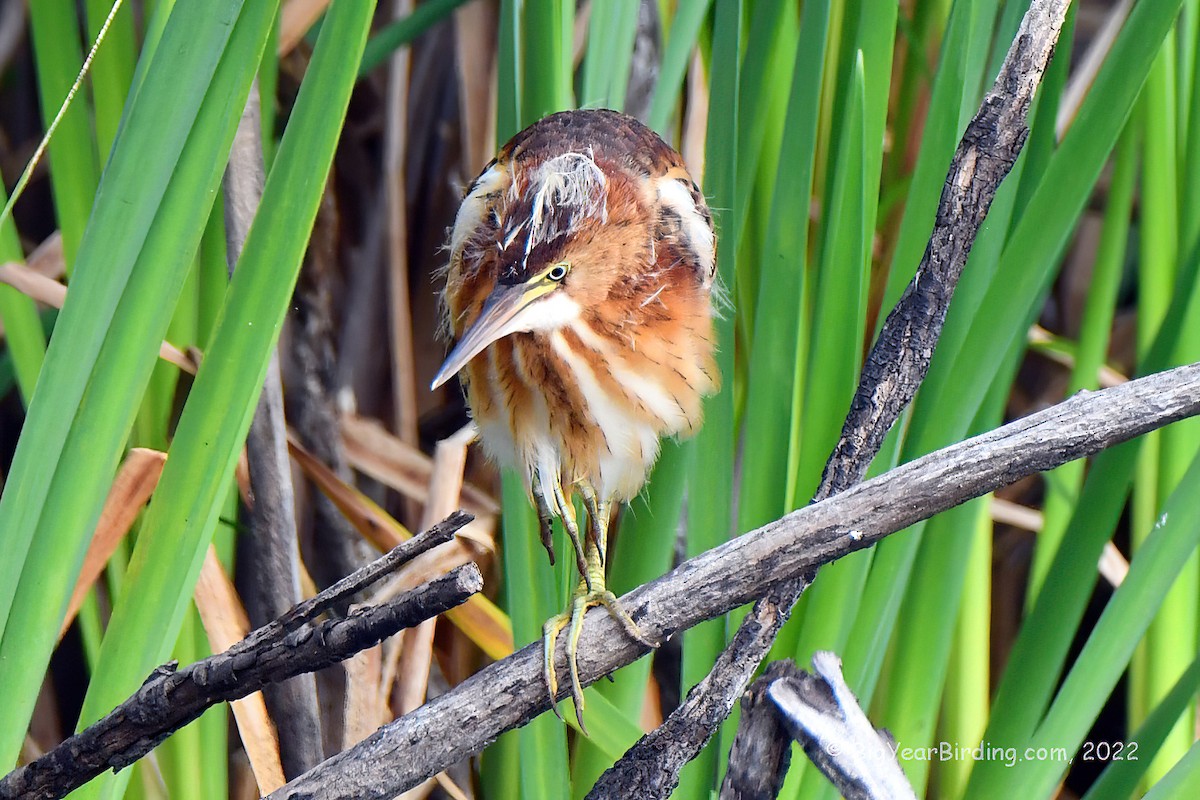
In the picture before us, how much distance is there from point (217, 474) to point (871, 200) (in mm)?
444

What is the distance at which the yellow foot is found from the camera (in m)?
0.59

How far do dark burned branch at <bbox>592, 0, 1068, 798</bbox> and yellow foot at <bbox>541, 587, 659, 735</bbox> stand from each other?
0.17 ft

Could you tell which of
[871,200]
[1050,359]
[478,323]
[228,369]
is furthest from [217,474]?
[1050,359]

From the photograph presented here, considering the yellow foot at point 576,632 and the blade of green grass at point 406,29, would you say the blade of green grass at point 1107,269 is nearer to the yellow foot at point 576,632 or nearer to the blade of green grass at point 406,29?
the yellow foot at point 576,632

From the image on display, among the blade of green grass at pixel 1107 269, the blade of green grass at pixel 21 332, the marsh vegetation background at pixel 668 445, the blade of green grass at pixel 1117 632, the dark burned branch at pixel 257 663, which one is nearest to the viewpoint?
the dark burned branch at pixel 257 663

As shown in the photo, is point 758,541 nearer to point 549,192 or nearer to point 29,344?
point 549,192

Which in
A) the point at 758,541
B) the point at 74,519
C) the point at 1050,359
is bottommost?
the point at 1050,359

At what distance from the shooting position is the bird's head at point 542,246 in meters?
0.71

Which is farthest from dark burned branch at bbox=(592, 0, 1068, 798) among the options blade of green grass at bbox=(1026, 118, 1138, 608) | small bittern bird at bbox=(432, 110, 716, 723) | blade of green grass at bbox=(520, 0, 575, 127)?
blade of green grass at bbox=(1026, 118, 1138, 608)

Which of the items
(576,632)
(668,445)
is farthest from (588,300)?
(576,632)

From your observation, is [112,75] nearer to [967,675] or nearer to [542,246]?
[542,246]

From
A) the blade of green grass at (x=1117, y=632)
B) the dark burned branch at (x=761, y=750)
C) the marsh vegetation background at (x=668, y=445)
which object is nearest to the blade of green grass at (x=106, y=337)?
the marsh vegetation background at (x=668, y=445)

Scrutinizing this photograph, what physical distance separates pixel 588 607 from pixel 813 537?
272mm

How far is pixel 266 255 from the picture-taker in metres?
0.61
